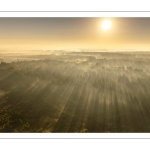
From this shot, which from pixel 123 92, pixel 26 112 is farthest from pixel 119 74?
pixel 26 112
